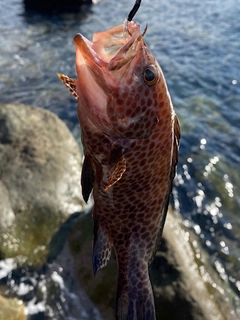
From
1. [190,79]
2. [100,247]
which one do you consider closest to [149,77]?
[100,247]

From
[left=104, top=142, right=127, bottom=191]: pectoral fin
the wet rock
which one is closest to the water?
the wet rock

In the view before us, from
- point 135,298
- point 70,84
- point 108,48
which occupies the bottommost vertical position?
point 135,298

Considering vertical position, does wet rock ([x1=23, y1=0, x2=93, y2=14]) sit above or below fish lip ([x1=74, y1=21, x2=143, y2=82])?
below

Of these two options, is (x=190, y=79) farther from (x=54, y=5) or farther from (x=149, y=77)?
(x=149, y=77)

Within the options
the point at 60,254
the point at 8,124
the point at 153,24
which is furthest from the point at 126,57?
the point at 153,24

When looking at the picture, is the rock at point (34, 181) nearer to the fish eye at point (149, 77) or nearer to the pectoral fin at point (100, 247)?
the pectoral fin at point (100, 247)

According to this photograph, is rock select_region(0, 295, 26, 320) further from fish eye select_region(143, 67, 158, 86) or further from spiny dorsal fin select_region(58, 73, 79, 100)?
fish eye select_region(143, 67, 158, 86)
